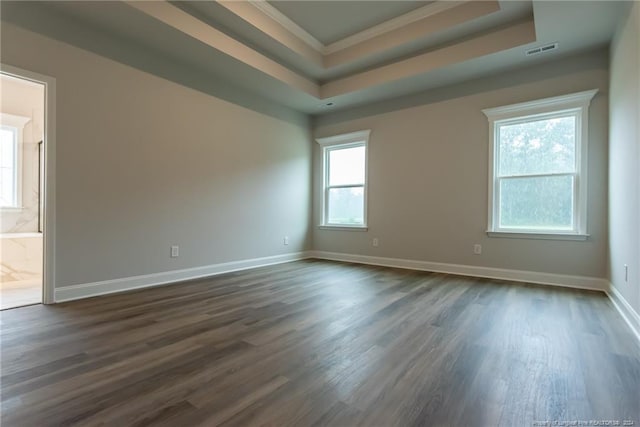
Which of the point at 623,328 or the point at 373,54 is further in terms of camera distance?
the point at 373,54

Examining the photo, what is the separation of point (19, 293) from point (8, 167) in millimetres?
2674

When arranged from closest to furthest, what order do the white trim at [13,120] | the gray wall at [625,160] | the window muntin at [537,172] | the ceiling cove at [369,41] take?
the gray wall at [625,160], the ceiling cove at [369,41], the window muntin at [537,172], the white trim at [13,120]

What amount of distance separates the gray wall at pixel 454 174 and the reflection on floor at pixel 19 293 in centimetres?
394

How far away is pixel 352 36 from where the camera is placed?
401 centimetres

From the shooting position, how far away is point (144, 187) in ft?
11.5

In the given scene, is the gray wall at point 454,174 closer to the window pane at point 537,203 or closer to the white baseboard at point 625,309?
the window pane at point 537,203

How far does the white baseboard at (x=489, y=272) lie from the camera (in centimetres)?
347

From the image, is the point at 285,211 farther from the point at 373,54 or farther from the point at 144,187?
the point at 373,54

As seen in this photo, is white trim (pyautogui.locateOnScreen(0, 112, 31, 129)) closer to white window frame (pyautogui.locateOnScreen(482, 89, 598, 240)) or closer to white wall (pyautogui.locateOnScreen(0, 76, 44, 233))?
white wall (pyautogui.locateOnScreen(0, 76, 44, 233))

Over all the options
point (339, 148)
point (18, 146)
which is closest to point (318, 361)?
point (339, 148)

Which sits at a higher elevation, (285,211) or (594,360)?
(285,211)

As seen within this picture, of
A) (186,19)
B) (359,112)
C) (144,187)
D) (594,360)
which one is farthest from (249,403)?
(359,112)

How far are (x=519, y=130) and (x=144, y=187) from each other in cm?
454

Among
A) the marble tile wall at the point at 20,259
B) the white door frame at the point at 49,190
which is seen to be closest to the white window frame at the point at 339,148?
the white door frame at the point at 49,190
